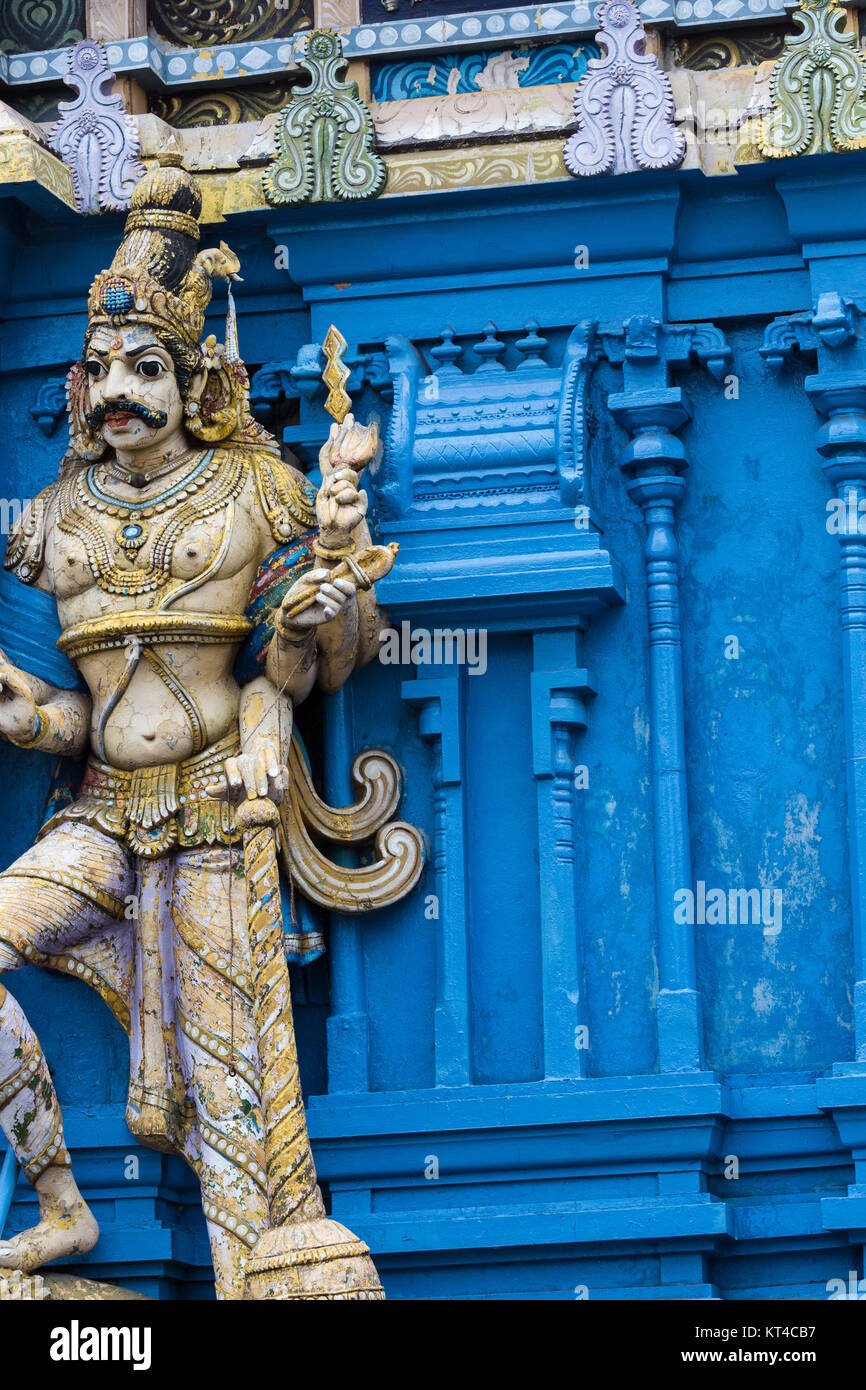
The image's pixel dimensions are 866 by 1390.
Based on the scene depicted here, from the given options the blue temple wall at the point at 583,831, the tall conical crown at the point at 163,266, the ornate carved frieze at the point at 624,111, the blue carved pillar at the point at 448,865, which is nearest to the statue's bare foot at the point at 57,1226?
the blue temple wall at the point at 583,831

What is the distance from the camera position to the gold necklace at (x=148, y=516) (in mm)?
7895

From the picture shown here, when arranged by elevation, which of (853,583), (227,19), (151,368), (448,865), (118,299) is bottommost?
(448,865)

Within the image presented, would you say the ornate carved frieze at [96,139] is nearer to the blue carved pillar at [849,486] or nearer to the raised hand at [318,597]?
the raised hand at [318,597]

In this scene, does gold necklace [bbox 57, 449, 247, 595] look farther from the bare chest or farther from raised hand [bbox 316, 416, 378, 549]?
raised hand [bbox 316, 416, 378, 549]

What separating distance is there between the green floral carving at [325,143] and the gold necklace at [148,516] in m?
0.83

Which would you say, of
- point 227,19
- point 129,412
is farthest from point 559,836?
point 227,19

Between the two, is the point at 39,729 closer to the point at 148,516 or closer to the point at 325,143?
the point at 148,516

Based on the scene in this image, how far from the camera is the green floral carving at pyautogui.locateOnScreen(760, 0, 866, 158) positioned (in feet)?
26.1

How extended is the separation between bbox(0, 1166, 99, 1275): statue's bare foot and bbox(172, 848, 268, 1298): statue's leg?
1.13 ft

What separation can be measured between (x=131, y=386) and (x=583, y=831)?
1772 millimetres

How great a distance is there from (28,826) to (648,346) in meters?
2.30

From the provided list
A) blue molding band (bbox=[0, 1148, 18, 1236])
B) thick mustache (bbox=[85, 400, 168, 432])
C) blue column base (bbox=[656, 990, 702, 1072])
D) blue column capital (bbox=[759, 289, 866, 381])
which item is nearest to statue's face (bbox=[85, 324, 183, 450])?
thick mustache (bbox=[85, 400, 168, 432])

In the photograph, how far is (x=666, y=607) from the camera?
8031 mm

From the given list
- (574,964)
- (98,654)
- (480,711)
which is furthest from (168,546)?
(574,964)
